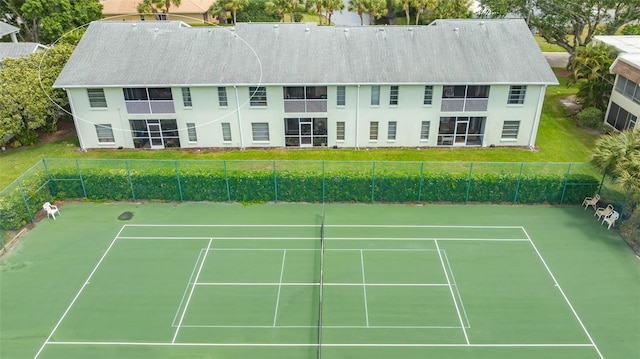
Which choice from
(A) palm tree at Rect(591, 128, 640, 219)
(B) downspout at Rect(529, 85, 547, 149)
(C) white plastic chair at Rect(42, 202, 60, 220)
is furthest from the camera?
(B) downspout at Rect(529, 85, 547, 149)

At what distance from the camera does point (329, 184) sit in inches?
1168

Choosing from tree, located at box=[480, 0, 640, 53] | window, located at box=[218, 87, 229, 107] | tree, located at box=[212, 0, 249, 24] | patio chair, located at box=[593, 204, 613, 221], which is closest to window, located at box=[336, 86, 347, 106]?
window, located at box=[218, 87, 229, 107]

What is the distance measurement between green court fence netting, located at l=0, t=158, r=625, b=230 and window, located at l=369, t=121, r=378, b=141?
6490 millimetres

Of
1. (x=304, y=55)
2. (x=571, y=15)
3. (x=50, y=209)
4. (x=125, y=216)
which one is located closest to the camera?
(x=50, y=209)

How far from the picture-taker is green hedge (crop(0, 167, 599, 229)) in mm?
29531

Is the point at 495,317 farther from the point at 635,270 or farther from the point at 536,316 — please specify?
the point at 635,270

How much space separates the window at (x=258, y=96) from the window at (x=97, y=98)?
1045 centimetres

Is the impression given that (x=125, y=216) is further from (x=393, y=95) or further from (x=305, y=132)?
(x=393, y=95)

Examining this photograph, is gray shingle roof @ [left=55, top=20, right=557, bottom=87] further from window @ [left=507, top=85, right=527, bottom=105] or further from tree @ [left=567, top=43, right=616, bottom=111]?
tree @ [left=567, top=43, right=616, bottom=111]

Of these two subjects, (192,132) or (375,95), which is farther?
(192,132)

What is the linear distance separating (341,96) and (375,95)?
2.44 m

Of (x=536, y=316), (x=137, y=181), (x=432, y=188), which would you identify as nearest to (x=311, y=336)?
(x=536, y=316)

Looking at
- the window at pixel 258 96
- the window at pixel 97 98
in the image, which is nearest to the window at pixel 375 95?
the window at pixel 258 96

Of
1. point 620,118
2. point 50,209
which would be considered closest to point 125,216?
point 50,209
